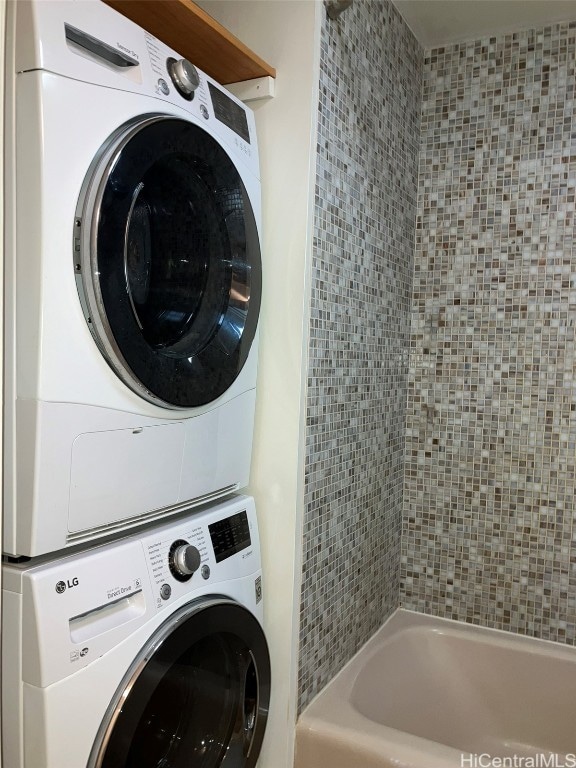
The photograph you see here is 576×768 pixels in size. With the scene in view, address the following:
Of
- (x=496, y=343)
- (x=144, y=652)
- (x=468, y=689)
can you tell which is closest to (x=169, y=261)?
(x=144, y=652)

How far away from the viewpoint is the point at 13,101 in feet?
3.17

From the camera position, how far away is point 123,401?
1.12 m

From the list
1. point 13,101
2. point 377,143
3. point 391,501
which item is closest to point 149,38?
point 13,101

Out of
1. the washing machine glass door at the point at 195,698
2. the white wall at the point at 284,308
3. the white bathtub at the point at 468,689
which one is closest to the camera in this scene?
the washing machine glass door at the point at 195,698

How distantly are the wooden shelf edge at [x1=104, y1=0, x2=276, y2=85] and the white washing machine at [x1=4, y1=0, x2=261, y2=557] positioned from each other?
91mm

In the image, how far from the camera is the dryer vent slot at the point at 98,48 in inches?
39.8

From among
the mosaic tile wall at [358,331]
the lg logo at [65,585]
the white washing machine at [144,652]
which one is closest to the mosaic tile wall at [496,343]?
the mosaic tile wall at [358,331]

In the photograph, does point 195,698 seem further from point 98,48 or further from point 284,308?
point 98,48

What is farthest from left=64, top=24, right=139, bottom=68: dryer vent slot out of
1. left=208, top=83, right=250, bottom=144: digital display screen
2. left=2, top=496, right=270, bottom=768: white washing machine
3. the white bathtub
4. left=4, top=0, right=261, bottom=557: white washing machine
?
the white bathtub

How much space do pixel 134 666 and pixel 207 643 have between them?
243mm

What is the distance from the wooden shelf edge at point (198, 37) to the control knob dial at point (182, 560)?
1031mm

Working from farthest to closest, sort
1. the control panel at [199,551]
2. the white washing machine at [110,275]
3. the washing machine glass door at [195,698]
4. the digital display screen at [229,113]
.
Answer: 1. the digital display screen at [229,113]
2. the control panel at [199,551]
3. the washing machine glass door at [195,698]
4. the white washing machine at [110,275]

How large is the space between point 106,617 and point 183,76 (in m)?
1.01

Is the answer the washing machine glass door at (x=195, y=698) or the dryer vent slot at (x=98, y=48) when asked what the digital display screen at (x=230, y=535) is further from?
the dryer vent slot at (x=98, y=48)
